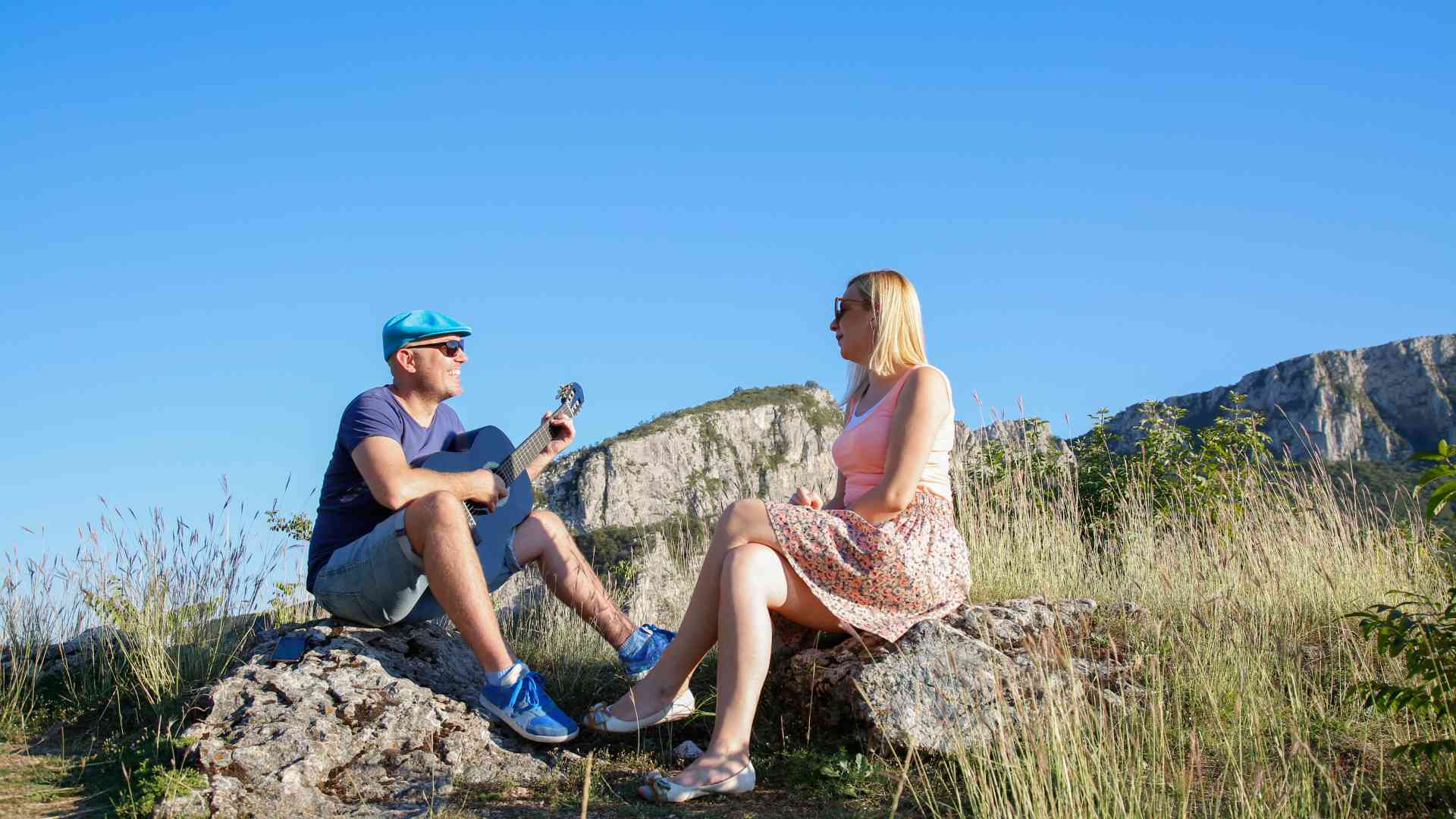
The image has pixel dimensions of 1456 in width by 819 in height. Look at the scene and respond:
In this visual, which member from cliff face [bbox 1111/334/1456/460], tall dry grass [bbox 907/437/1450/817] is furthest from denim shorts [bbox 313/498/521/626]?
cliff face [bbox 1111/334/1456/460]

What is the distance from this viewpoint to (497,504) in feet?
13.9

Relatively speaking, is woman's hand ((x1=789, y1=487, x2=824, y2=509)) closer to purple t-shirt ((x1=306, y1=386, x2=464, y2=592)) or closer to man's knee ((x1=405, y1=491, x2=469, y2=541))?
man's knee ((x1=405, y1=491, x2=469, y2=541))

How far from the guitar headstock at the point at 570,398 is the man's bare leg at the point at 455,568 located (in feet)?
3.06

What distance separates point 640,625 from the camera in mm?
4246

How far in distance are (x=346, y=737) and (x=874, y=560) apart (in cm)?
201

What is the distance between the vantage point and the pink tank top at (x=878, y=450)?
3.72 m

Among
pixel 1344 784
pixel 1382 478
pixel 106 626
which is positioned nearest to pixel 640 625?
pixel 1344 784

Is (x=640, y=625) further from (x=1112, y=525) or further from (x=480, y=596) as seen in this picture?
(x=1112, y=525)

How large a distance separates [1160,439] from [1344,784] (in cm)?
590

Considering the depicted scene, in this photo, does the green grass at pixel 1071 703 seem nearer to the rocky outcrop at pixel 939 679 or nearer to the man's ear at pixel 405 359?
the rocky outcrop at pixel 939 679

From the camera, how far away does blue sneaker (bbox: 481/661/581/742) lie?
3697 mm

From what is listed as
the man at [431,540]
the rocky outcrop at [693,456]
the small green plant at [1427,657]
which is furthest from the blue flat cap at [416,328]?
the rocky outcrop at [693,456]

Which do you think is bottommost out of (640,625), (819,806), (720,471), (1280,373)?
(819,806)

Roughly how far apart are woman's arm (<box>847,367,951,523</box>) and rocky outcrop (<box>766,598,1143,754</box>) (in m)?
0.47
